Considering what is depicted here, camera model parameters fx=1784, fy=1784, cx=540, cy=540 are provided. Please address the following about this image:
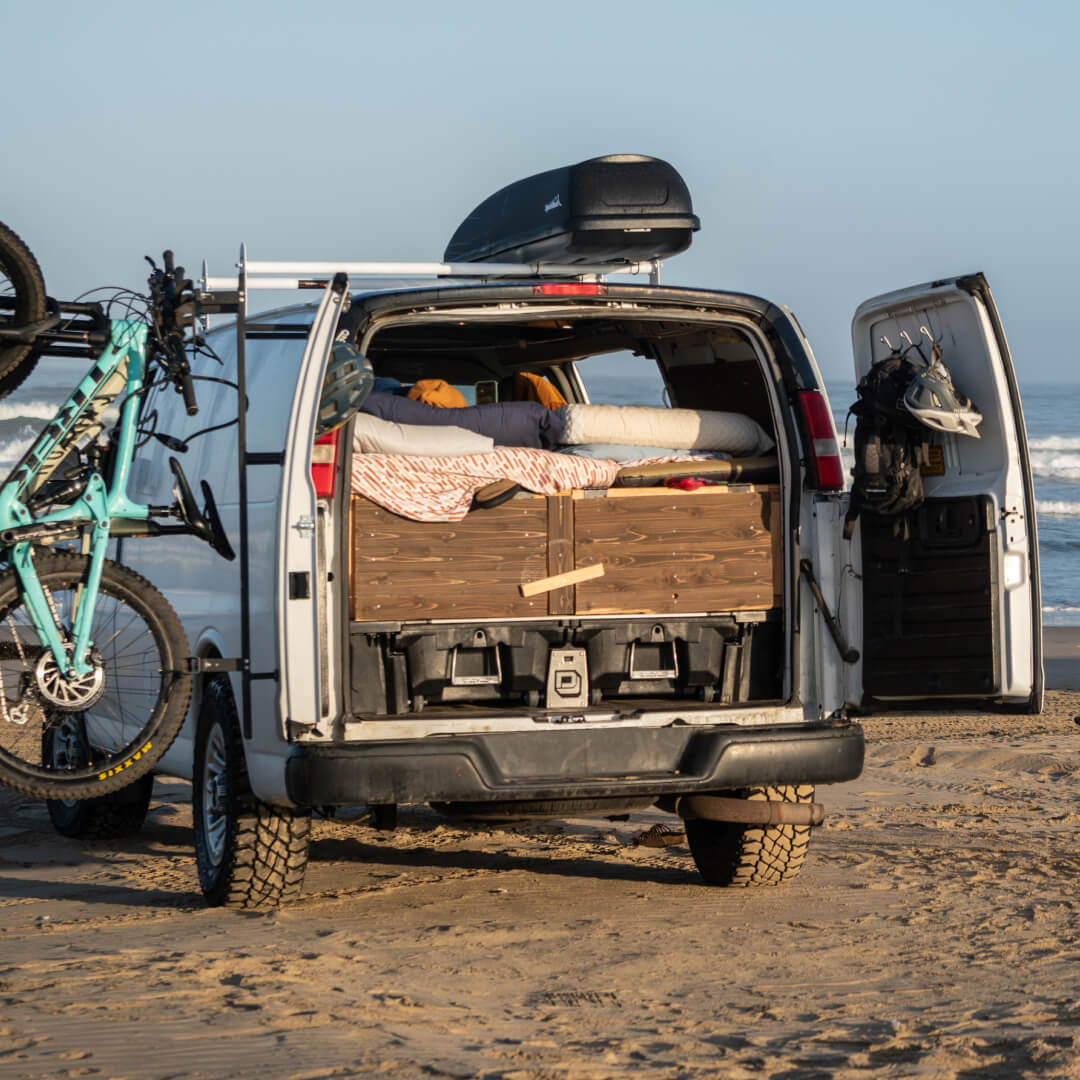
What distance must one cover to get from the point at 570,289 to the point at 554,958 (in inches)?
90.8

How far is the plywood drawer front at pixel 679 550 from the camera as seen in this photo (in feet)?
21.0

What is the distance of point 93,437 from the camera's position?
615 cm

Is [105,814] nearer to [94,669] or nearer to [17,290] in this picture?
[94,669]

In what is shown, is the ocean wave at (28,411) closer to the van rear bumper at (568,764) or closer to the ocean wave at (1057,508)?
the ocean wave at (1057,508)

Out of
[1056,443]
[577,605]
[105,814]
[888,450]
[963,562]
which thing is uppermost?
[1056,443]

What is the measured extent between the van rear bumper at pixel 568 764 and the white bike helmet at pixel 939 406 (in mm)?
1136

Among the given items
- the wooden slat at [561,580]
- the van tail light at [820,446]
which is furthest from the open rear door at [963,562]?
the wooden slat at [561,580]

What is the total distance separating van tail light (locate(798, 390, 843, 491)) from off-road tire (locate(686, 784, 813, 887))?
1.25 m

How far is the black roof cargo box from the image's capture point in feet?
26.5

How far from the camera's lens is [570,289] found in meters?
6.31

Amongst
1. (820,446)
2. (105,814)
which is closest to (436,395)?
(820,446)

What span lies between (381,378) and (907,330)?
2.21m

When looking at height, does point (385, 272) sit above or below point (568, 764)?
above

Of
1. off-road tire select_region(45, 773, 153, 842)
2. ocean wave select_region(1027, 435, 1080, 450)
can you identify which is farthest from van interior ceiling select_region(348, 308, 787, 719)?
ocean wave select_region(1027, 435, 1080, 450)
